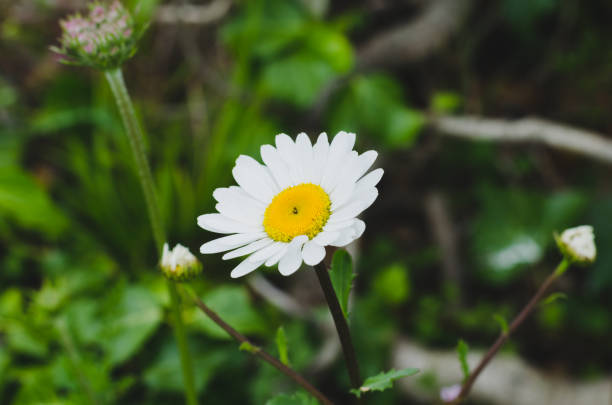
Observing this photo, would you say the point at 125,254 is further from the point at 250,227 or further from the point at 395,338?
the point at 250,227

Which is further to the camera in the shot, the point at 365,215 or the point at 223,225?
the point at 365,215

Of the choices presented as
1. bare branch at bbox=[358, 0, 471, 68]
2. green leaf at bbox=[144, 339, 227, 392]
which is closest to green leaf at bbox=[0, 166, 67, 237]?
green leaf at bbox=[144, 339, 227, 392]

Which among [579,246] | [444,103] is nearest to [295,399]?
[579,246]

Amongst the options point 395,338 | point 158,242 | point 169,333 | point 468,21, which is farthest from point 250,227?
point 468,21

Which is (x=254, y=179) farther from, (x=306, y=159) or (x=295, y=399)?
(x=295, y=399)

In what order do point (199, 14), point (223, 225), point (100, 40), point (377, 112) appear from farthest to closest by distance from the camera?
point (199, 14) < point (377, 112) < point (100, 40) < point (223, 225)

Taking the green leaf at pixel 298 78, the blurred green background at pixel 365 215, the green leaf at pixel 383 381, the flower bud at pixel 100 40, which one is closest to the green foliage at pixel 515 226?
the blurred green background at pixel 365 215

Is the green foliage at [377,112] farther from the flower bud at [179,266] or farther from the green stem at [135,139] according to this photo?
the flower bud at [179,266]
